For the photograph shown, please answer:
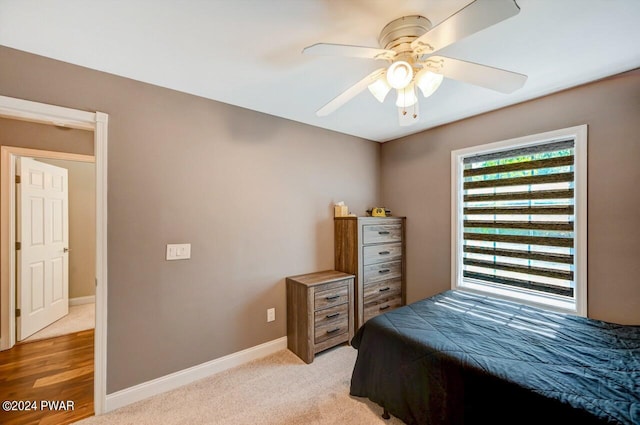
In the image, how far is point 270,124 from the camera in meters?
2.68

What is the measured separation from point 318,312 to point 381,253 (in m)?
1.07

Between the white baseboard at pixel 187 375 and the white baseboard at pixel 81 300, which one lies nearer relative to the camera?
the white baseboard at pixel 187 375

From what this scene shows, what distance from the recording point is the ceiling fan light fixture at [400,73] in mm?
1292

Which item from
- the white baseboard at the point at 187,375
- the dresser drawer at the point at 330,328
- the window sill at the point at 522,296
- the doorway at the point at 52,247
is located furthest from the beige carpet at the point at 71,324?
the window sill at the point at 522,296

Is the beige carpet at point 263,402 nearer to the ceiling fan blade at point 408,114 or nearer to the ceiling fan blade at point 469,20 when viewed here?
the ceiling fan blade at point 408,114

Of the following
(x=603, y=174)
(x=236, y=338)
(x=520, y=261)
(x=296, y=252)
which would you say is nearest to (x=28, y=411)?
(x=236, y=338)

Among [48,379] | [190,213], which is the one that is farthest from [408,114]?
[48,379]

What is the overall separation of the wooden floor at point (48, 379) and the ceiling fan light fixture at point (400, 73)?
300cm

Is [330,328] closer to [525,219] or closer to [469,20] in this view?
[525,219]

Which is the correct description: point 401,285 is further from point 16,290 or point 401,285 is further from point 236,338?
point 16,290

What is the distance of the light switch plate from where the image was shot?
2.13m

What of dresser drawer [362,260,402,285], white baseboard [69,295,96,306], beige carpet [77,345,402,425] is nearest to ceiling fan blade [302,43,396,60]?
dresser drawer [362,260,402,285]

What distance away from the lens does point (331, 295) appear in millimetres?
2637

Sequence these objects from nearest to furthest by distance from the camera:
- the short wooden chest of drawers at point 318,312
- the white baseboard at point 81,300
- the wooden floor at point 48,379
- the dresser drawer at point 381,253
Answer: the wooden floor at point 48,379, the short wooden chest of drawers at point 318,312, the dresser drawer at point 381,253, the white baseboard at point 81,300
